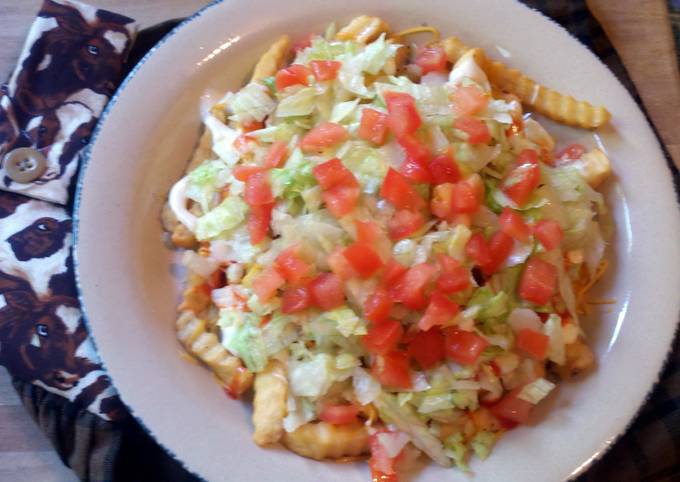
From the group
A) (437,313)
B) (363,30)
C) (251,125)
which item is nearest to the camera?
(437,313)

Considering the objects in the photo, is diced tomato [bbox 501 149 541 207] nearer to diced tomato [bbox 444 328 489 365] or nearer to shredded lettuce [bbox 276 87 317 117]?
diced tomato [bbox 444 328 489 365]

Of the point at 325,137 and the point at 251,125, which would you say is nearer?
Result: the point at 325,137

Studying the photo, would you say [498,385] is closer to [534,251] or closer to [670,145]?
[534,251]

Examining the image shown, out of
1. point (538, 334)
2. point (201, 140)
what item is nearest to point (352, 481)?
point (538, 334)

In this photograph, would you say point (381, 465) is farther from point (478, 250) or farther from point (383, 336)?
point (478, 250)

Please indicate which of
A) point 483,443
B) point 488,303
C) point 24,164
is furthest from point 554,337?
point 24,164

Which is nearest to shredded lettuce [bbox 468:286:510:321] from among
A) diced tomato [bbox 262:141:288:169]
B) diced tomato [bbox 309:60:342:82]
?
diced tomato [bbox 262:141:288:169]

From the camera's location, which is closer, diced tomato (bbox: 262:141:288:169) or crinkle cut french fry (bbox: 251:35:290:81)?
diced tomato (bbox: 262:141:288:169)
